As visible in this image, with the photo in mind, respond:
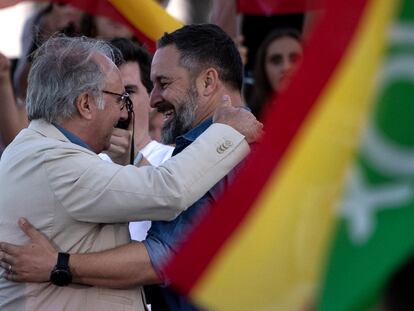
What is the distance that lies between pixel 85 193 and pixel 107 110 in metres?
0.44

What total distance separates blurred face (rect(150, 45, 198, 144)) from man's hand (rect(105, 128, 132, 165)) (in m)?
0.34

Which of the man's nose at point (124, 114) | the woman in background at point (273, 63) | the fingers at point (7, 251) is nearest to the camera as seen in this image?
the fingers at point (7, 251)

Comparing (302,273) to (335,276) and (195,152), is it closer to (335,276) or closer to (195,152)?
(335,276)

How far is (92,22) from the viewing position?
768 cm

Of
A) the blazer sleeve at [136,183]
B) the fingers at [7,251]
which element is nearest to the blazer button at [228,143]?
the blazer sleeve at [136,183]

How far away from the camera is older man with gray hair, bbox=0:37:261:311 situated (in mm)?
4250

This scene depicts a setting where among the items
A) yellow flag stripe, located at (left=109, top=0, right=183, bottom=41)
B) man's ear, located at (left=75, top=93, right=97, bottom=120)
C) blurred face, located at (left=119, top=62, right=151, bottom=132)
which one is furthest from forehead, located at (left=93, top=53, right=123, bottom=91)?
yellow flag stripe, located at (left=109, top=0, right=183, bottom=41)

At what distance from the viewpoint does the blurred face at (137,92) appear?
5.98 metres

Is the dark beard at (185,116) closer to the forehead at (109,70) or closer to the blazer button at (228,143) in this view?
the forehead at (109,70)

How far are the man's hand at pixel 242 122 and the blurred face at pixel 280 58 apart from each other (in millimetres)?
3144

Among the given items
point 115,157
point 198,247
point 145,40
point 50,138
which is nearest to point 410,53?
point 198,247

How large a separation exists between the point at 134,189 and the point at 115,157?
116 cm

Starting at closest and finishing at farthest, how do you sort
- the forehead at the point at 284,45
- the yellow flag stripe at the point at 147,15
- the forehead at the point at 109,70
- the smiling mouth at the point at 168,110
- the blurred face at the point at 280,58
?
the forehead at the point at 109,70 → the smiling mouth at the point at 168,110 → the yellow flag stripe at the point at 147,15 → the blurred face at the point at 280,58 → the forehead at the point at 284,45

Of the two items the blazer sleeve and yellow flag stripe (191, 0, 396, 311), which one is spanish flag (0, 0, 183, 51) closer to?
the blazer sleeve
